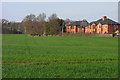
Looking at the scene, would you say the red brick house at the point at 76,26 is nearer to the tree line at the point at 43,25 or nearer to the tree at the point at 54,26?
the tree line at the point at 43,25

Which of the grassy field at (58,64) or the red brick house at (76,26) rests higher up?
the red brick house at (76,26)

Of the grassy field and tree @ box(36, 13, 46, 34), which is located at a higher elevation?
tree @ box(36, 13, 46, 34)

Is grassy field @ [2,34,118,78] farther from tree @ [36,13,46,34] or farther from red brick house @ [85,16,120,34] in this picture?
tree @ [36,13,46,34]

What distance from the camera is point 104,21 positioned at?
90.2 meters

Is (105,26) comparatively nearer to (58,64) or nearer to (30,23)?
(30,23)

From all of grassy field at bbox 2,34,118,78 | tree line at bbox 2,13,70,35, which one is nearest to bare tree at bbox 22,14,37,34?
tree line at bbox 2,13,70,35

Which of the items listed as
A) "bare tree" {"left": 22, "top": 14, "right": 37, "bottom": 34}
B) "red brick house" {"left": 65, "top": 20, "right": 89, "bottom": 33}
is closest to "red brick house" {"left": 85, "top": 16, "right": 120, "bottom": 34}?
"red brick house" {"left": 65, "top": 20, "right": 89, "bottom": 33}

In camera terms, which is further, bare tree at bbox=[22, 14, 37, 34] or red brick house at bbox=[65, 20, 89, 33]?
red brick house at bbox=[65, 20, 89, 33]

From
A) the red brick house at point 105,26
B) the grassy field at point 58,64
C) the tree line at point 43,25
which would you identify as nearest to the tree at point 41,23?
the tree line at point 43,25

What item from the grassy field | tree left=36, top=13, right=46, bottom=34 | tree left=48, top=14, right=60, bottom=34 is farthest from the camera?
tree left=36, top=13, right=46, bottom=34

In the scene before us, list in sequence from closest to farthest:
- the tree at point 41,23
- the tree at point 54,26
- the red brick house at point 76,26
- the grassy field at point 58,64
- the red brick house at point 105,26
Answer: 1. the grassy field at point 58,64
2. the red brick house at point 105,26
3. the tree at point 54,26
4. the tree at point 41,23
5. the red brick house at point 76,26

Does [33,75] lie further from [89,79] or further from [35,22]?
[35,22]

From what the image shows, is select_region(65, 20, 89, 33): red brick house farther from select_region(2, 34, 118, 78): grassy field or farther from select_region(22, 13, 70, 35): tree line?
select_region(2, 34, 118, 78): grassy field

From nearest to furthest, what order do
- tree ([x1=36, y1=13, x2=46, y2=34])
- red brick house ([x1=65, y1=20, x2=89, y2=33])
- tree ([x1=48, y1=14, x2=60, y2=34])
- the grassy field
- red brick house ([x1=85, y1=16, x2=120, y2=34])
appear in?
the grassy field, red brick house ([x1=85, y1=16, x2=120, y2=34]), tree ([x1=48, y1=14, x2=60, y2=34]), tree ([x1=36, y1=13, x2=46, y2=34]), red brick house ([x1=65, y1=20, x2=89, y2=33])
